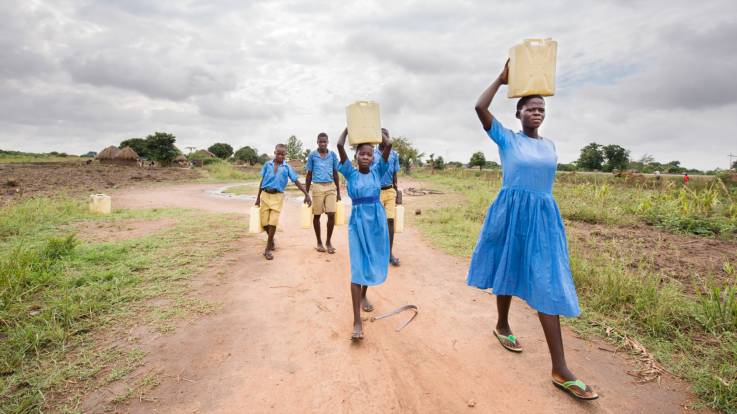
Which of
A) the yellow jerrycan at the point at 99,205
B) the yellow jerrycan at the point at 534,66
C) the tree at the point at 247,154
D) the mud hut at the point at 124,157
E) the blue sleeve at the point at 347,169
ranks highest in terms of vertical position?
the tree at the point at 247,154

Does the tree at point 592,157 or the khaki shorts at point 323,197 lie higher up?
the tree at point 592,157

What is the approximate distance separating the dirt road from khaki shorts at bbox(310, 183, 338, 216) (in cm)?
190

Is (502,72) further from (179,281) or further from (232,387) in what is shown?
(179,281)

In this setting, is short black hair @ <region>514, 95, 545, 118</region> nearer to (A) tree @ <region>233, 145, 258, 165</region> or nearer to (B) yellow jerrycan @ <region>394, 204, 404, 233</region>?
(B) yellow jerrycan @ <region>394, 204, 404, 233</region>

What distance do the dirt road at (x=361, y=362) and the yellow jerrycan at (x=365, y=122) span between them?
1.67m

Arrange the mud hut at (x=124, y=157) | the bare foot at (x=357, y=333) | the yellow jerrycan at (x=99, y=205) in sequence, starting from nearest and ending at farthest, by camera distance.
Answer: the bare foot at (x=357, y=333)
the yellow jerrycan at (x=99, y=205)
the mud hut at (x=124, y=157)

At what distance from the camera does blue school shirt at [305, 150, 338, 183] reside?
18.5ft

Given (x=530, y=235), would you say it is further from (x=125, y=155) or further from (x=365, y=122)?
(x=125, y=155)

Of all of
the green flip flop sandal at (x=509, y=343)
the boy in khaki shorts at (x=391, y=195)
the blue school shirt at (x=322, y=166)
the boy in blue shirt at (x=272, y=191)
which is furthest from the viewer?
the blue school shirt at (x=322, y=166)

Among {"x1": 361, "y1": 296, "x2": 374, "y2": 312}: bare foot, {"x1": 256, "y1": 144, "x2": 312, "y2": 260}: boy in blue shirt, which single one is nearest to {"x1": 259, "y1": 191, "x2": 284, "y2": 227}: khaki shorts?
{"x1": 256, "y1": 144, "x2": 312, "y2": 260}: boy in blue shirt

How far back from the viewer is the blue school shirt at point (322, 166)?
5.62 meters

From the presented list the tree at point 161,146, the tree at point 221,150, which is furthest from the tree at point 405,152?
the tree at point 221,150

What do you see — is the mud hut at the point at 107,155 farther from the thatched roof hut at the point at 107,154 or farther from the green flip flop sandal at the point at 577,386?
the green flip flop sandal at the point at 577,386

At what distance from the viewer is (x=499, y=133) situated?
2393mm
